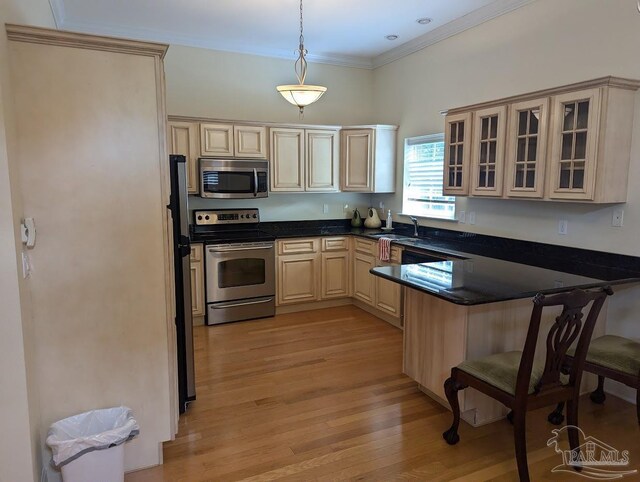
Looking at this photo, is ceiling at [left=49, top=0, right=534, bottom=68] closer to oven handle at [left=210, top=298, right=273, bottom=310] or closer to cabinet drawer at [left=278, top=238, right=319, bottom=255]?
cabinet drawer at [left=278, top=238, right=319, bottom=255]

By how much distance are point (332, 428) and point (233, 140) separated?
125 inches

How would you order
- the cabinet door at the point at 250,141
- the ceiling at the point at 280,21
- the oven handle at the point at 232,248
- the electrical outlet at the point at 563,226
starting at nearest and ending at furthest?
the electrical outlet at the point at 563,226, the ceiling at the point at 280,21, the oven handle at the point at 232,248, the cabinet door at the point at 250,141

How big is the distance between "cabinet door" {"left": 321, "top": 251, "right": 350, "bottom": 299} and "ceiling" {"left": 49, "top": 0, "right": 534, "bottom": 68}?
239 cm

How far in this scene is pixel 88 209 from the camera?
6.85ft

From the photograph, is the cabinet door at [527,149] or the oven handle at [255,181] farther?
the oven handle at [255,181]

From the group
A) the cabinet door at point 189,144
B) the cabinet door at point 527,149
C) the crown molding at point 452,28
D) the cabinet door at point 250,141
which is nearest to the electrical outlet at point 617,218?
the cabinet door at point 527,149

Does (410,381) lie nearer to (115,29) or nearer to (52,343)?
(52,343)

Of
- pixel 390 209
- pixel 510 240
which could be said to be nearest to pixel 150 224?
pixel 510 240

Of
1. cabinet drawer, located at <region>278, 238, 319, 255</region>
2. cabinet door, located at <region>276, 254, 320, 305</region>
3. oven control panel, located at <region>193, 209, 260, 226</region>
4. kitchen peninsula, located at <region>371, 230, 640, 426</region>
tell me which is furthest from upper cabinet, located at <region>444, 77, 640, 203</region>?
oven control panel, located at <region>193, 209, 260, 226</region>

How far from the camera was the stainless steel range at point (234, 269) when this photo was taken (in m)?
4.55

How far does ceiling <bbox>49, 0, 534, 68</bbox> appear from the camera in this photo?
3812 mm

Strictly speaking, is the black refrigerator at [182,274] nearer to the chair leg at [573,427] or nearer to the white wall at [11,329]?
the white wall at [11,329]

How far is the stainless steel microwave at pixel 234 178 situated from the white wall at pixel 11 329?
2742 mm

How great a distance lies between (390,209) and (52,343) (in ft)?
13.4
